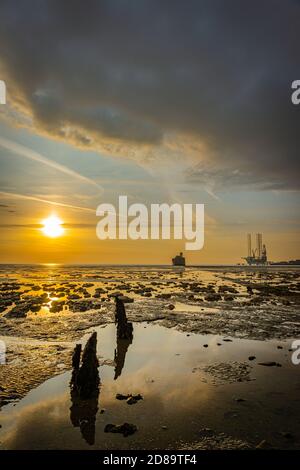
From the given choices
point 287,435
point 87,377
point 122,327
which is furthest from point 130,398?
point 122,327

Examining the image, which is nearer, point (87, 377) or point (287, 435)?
point (287, 435)

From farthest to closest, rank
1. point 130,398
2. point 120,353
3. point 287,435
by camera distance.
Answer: point 120,353
point 130,398
point 287,435

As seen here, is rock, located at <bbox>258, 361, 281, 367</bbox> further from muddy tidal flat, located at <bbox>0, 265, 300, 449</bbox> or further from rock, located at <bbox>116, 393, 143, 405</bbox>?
rock, located at <bbox>116, 393, 143, 405</bbox>

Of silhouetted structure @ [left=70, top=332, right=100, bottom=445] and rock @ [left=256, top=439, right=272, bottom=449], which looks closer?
rock @ [left=256, top=439, right=272, bottom=449]

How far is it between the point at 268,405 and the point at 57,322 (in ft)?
65.8

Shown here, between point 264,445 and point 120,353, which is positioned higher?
point 264,445

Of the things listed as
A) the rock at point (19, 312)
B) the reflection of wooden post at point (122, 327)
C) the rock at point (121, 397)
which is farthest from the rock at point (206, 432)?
the rock at point (19, 312)

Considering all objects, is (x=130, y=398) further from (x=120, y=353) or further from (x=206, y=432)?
(x=120, y=353)

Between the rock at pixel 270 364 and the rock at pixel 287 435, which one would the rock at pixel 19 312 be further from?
the rock at pixel 287 435

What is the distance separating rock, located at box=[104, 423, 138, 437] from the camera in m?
10.3

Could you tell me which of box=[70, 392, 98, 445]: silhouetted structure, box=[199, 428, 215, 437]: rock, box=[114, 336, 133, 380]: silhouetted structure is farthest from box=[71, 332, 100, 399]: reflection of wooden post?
box=[199, 428, 215, 437]: rock

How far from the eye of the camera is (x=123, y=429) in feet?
34.2
